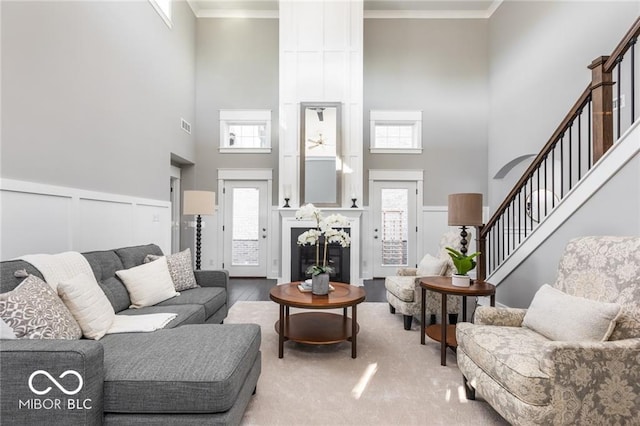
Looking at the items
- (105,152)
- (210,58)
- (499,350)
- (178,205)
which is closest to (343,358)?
(499,350)

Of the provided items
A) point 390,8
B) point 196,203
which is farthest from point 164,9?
point 390,8

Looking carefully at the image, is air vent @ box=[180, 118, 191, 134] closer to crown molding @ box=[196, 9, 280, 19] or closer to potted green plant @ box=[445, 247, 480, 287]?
crown molding @ box=[196, 9, 280, 19]

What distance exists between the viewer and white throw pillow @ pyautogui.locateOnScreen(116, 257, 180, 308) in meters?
2.59

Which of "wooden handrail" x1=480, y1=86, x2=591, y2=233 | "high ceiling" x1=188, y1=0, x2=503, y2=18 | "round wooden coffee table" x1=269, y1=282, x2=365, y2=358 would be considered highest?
"high ceiling" x1=188, y1=0, x2=503, y2=18

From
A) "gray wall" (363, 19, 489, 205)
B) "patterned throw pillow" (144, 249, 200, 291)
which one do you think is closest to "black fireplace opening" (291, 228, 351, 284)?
"gray wall" (363, 19, 489, 205)

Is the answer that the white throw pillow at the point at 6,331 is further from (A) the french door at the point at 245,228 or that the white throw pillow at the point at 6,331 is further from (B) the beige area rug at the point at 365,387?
(A) the french door at the point at 245,228

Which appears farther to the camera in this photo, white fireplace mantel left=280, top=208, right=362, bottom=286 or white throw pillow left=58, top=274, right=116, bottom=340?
white fireplace mantel left=280, top=208, right=362, bottom=286

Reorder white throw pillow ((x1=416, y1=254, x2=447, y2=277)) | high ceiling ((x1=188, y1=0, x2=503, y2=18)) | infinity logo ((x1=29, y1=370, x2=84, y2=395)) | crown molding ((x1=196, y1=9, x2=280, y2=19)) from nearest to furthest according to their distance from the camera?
infinity logo ((x1=29, y1=370, x2=84, y2=395))
white throw pillow ((x1=416, y1=254, x2=447, y2=277))
high ceiling ((x1=188, y1=0, x2=503, y2=18))
crown molding ((x1=196, y1=9, x2=280, y2=19))

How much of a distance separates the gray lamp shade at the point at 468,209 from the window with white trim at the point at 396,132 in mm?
3183

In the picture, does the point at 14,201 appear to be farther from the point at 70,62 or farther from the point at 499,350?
the point at 499,350

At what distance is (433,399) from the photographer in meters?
2.04

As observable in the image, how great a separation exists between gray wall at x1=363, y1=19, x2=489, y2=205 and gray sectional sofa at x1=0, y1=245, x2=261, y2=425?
15.9 feet

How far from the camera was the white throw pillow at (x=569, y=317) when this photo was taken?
63.7 inches

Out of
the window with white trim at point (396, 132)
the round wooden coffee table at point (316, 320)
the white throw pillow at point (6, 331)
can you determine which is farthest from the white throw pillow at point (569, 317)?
the window with white trim at point (396, 132)
